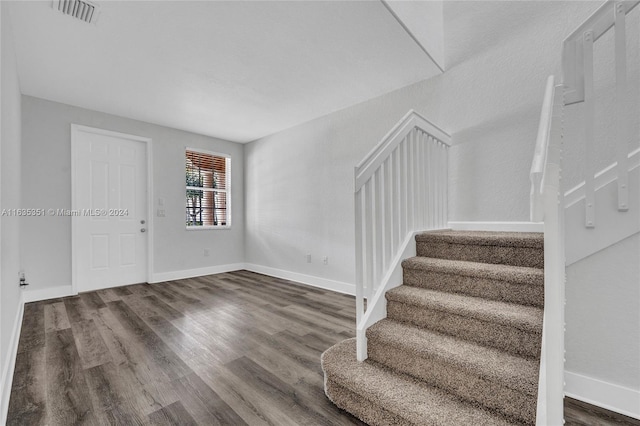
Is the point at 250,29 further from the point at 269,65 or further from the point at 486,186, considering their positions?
the point at 486,186

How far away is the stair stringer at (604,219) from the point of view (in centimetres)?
140

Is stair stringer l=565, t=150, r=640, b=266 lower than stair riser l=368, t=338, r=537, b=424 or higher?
higher

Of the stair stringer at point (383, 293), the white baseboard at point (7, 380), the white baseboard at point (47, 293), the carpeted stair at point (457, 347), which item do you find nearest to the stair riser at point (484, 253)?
the carpeted stair at point (457, 347)

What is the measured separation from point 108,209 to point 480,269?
4490mm

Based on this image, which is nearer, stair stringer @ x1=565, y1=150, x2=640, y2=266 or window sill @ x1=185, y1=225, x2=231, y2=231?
stair stringer @ x1=565, y1=150, x2=640, y2=266

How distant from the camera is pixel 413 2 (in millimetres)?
2264

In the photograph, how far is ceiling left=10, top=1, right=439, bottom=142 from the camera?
2.00m

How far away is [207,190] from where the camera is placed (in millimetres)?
4949

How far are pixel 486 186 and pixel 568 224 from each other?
3.16 ft

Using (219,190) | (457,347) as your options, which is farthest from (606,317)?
(219,190)

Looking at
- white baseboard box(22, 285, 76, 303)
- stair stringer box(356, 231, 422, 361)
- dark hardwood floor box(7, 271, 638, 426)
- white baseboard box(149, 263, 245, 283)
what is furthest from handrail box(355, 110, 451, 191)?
white baseboard box(22, 285, 76, 303)

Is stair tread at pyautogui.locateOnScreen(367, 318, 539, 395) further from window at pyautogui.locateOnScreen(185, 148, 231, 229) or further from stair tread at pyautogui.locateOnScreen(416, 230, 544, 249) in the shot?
window at pyautogui.locateOnScreen(185, 148, 231, 229)

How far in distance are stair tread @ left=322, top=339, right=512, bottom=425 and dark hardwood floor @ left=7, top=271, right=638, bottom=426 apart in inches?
7.1

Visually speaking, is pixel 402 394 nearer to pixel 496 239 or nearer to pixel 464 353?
pixel 464 353
